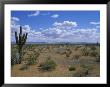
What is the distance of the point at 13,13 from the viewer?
5883 millimetres

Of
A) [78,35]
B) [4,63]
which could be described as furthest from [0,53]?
[78,35]

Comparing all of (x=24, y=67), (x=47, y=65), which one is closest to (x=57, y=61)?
(x=47, y=65)

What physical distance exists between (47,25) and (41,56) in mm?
169

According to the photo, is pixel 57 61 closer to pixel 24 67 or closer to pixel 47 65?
pixel 47 65

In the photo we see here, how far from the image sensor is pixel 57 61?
19.3 ft

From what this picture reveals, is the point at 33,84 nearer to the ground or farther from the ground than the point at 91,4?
nearer to the ground

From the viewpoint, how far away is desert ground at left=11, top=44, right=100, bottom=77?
232 inches

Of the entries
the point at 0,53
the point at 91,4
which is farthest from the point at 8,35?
the point at 91,4

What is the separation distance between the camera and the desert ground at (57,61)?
19.3 ft

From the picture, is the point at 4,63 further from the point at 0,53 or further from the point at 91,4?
the point at 91,4

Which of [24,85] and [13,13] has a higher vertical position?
[13,13]

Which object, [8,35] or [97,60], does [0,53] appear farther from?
[97,60]

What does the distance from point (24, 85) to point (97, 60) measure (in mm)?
411

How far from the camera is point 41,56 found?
5.89 metres
